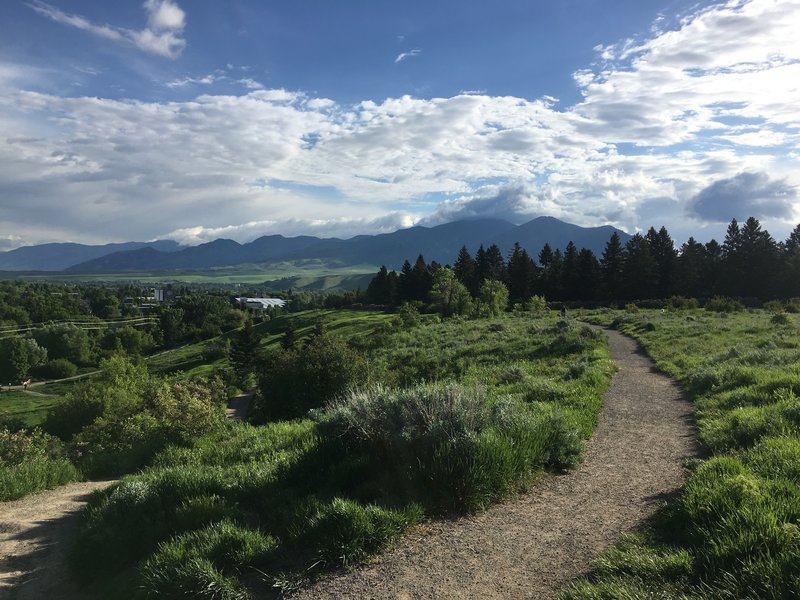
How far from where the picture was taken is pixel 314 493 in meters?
5.94

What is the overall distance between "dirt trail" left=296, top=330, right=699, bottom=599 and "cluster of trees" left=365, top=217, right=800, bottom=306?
56.7m

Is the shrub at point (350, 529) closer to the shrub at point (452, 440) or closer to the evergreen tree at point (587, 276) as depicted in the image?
the shrub at point (452, 440)

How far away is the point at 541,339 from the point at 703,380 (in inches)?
493

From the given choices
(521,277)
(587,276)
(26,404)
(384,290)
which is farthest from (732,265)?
(26,404)

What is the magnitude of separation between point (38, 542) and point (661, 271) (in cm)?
7985

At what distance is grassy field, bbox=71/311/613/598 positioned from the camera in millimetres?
4859

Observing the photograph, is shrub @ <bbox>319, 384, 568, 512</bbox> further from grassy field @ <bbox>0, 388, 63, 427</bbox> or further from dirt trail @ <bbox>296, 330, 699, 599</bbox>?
grassy field @ <bbox>0, 388, 63, 427</bbox>

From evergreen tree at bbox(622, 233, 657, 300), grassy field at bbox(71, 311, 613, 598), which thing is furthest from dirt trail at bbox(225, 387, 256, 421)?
evergreen tree at bbox(622, 233, 657, 300)

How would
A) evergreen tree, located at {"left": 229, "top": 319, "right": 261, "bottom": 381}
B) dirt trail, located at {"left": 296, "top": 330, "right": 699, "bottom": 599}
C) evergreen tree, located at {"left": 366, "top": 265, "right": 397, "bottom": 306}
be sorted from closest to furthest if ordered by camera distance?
dirt trail, located at {"left": 296, "top": 330, "right": 699, "bottom": 599}
evergreen tree, located at {"left": 229, "top": 319, "right": 261, "bottom": 381}
evergreen tree, located at {"left": 366, "top": 265, "right": 397, "bottom": 306}

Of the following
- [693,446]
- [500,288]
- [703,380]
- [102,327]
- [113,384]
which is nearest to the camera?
[693,446]

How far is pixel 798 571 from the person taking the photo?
11.8 feet

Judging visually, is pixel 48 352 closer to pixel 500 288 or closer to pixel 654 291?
pixel 500 288

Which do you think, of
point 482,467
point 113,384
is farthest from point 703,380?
point 113,384

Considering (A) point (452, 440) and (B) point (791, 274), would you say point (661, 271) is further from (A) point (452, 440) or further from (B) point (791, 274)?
(A) point (452, 440)
